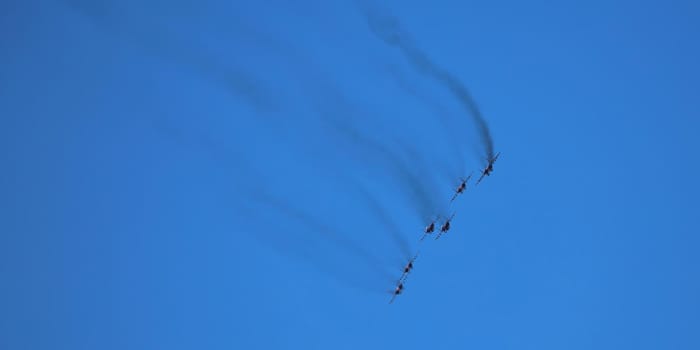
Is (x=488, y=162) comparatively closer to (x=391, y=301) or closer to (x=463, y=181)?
(x=463, y=181)

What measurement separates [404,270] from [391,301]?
2801mm

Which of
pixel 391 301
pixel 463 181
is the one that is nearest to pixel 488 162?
pixel 463 181

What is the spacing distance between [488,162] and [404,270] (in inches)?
434

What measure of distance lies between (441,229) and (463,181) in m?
4.27

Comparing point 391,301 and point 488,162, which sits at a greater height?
point 488,162

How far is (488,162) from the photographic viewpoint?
491 ft

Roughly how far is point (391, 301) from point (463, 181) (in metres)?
11.4

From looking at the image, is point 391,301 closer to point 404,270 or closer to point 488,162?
point 404,270

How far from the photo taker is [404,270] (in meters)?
151

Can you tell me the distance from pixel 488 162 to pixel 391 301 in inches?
541

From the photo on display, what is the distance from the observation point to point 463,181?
150000 mm

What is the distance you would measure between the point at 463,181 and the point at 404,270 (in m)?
8.63

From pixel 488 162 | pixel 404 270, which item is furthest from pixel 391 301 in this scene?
pixel 488 162
